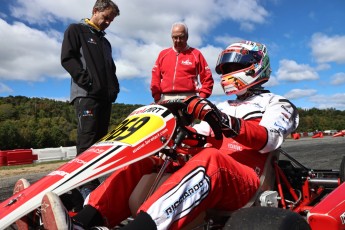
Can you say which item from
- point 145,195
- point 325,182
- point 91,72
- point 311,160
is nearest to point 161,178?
point 145,195

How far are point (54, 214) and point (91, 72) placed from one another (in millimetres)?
2143

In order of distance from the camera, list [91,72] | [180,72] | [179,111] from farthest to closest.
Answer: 1. [180,72]
2. [91,72]
3. [179,111]

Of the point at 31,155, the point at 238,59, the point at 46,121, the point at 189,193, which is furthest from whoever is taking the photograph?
the point at 46,121

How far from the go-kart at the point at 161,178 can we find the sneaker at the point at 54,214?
0.53 feet

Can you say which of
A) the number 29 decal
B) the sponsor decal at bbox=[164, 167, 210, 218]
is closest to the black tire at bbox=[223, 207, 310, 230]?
the sponsor decal at bbox=[164, 167, 210, 218]

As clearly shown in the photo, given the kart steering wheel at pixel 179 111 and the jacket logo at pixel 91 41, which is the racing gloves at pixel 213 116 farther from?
the jacket logo at pixel 91 41

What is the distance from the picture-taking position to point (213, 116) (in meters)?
2.22

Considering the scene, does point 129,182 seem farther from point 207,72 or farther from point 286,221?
point 207,72

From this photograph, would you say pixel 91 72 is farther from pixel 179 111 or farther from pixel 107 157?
pixel 107 157

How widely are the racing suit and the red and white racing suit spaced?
4.60 ft

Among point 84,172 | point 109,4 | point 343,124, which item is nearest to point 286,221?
point 84,172

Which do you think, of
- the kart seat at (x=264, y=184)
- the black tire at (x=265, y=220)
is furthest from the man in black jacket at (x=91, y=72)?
the black tire at (x=265, y=220)

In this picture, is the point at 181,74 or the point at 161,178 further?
the point at 181,74

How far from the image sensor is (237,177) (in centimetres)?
216
